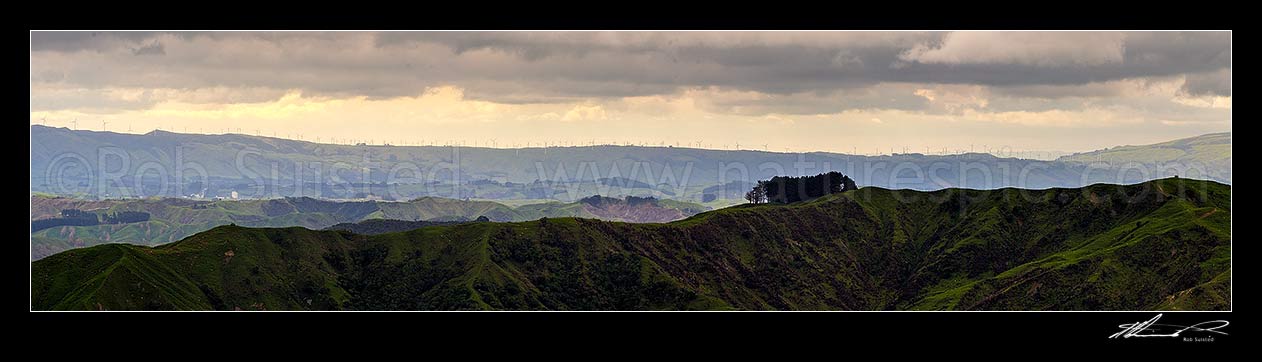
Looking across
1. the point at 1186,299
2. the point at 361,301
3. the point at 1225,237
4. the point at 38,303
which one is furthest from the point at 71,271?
the point at 1225,237

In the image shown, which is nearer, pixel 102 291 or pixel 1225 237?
pixel 102 291

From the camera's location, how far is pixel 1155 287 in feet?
623

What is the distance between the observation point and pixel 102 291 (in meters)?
158

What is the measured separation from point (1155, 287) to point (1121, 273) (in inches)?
299

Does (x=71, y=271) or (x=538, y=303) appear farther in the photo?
(x=538, y=303)

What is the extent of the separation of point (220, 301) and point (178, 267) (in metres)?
8.83

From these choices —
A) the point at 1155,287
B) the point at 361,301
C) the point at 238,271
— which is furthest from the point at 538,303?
the point at 1155,287
